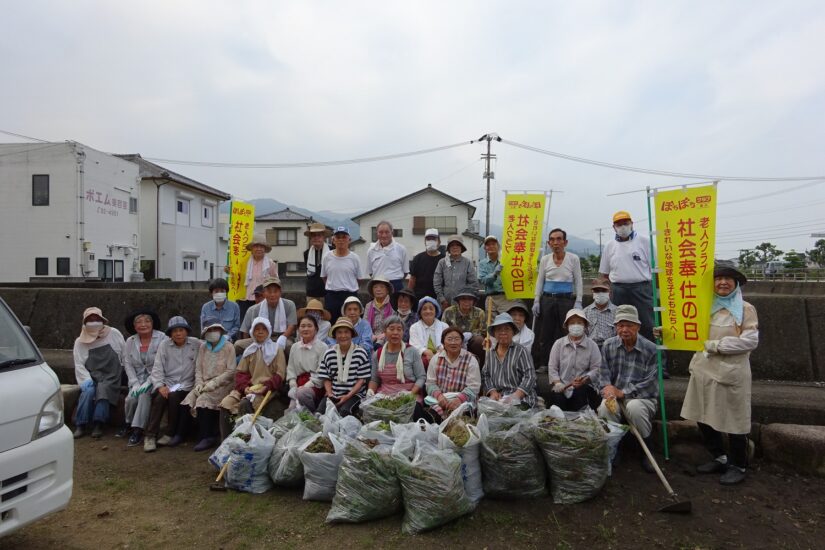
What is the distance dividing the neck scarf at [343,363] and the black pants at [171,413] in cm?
194

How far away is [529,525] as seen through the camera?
3.70 m

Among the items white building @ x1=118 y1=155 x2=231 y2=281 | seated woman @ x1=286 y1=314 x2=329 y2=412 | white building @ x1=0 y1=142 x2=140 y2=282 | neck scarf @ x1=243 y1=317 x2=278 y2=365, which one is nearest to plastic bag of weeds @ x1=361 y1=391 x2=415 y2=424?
seated woman @ x1=286 y1=314 x2=329 y2=412

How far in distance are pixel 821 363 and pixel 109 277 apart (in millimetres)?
26351

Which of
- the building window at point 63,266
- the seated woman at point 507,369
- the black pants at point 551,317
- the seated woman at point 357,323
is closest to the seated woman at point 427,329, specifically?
the seated woman at point 357,323

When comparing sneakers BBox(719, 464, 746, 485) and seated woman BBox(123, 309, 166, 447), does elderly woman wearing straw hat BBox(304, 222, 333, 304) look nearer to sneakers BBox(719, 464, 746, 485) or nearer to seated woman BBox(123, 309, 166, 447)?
seated woman BBox(123, 309, 166, 447)

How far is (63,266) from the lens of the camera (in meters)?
21.5

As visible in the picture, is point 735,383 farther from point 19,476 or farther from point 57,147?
point 57,147

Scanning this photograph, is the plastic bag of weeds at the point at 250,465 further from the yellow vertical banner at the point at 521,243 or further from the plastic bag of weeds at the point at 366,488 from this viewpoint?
the yellow vertical banner at the point at 521,243

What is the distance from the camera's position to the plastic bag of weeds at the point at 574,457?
387 cm

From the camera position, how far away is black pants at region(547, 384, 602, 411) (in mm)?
4855

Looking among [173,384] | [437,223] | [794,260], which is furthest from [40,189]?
[794,260]

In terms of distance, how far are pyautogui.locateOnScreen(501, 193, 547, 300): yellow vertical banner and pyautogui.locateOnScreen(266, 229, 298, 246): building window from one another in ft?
116

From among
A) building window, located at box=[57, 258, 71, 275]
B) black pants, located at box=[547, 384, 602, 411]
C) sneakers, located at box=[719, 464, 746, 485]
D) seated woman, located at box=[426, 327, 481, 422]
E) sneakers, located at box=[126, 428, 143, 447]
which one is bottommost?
sneakers, located at box=[126, 428, 143, 447]

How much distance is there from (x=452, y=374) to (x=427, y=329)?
93 centimetres
